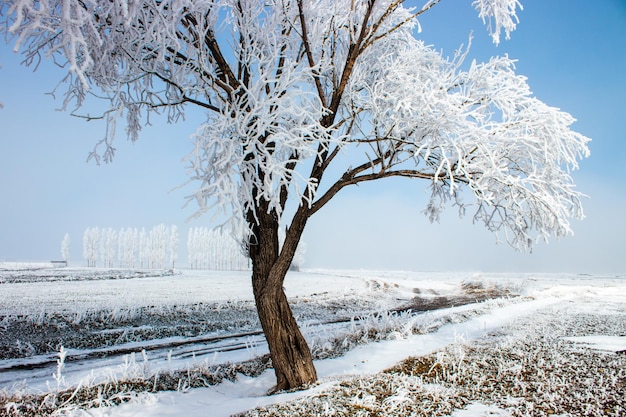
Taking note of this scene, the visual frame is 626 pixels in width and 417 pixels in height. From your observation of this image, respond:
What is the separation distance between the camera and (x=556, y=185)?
19.6 ft

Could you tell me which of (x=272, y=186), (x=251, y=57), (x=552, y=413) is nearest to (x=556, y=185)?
(x=552, y=413)

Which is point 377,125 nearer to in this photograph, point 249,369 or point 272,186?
point 272,186

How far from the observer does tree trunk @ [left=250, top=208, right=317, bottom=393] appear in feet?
20.9

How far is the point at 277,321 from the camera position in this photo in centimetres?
641

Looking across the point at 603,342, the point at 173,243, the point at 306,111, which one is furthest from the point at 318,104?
the point at 173,243

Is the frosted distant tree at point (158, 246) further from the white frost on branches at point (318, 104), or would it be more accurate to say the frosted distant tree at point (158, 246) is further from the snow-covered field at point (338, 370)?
the white frost on branches at point (318, 104)

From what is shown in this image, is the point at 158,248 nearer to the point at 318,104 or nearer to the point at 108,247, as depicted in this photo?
the point at 108,247

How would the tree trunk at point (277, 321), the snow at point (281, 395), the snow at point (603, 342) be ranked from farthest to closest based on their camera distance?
the snow at point (603, 342) < the tree trunk at point (277, 321) < the snow at point (281, 395)

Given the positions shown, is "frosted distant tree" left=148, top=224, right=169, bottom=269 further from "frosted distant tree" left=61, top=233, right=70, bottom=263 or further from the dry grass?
the dry grass

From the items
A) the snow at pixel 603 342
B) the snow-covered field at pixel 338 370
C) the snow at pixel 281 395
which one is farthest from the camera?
the snow at pixel 603 342

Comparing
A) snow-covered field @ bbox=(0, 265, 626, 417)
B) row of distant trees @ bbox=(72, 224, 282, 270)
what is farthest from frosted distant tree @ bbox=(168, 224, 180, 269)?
snow-covered field @ bbox=(0, 265, 626, 417)

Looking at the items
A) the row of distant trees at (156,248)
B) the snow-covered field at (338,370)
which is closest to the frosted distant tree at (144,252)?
the row of distant trees at (156,248)

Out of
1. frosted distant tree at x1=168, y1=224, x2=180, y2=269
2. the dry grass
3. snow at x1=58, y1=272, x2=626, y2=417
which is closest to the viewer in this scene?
the dry grass

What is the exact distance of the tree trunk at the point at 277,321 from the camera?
6.38m
